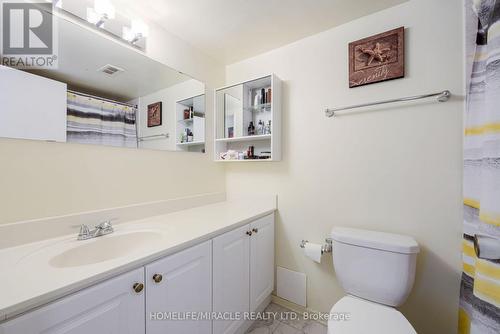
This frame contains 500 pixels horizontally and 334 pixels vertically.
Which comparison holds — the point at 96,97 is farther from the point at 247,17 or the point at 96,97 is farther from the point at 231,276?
the point at 231,276

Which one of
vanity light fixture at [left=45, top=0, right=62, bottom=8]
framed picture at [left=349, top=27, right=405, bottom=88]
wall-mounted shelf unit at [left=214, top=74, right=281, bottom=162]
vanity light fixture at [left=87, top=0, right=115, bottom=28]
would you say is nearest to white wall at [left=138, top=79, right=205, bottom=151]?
wall-mounted shelf unit at [left=214, top=74, right=281, bottom=162]

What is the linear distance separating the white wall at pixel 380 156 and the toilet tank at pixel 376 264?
8.0 inches

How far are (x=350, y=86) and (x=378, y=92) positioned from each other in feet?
0.60

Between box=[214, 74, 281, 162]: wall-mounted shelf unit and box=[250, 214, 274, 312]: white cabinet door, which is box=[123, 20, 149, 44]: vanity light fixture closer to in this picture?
box=[214, 74, 281, 162]: wall-mounted shelf unit

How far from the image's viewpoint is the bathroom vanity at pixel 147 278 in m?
0.60

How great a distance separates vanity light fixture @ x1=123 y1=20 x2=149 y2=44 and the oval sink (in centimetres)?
123

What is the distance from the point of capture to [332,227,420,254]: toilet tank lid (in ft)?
3.56

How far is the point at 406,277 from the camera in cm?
108

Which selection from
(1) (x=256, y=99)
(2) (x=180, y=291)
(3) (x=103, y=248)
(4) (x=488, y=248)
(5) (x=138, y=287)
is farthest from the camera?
(1) (x=256, y=99)

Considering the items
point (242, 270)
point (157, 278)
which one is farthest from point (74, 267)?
point (242, 270)

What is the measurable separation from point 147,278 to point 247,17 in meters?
1.66

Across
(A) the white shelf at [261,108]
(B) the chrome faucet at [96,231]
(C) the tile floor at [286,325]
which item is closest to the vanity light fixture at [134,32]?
(A) the white shelf at [261,108]

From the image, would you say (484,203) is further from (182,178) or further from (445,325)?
(182,178)

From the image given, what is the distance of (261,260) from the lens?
1534 millimetres
